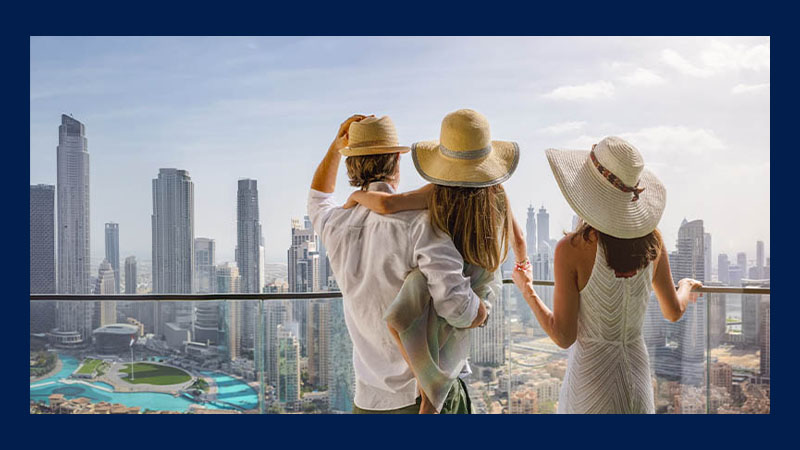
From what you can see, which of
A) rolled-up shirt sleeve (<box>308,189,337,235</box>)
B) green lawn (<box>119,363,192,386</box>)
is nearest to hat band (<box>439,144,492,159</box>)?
rolled-up shirt sleeve (<box>308,189,337,235</box>)

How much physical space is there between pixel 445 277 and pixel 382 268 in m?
0.23

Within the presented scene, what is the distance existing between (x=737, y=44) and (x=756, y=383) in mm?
1971

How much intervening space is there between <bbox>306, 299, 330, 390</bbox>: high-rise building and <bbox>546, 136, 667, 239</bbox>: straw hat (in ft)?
4.42

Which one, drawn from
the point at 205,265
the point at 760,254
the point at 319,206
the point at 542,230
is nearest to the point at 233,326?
the point at 205,265

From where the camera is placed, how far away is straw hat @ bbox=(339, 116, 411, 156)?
1910 millimetres

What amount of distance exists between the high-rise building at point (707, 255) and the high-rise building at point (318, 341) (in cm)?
203

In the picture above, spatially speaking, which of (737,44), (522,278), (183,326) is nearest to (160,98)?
(183,326)

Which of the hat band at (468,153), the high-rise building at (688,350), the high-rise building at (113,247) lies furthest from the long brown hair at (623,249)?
the high-rise building at (113,247)

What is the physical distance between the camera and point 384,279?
1.75m

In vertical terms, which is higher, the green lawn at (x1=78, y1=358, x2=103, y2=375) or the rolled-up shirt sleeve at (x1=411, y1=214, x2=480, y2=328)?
the rolled-up shirt sleeve at (x1=411, y1=214, x2=480, y2=328)

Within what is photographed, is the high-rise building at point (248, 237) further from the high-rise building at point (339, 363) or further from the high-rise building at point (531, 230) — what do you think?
the high-rise building at point (531, 230)

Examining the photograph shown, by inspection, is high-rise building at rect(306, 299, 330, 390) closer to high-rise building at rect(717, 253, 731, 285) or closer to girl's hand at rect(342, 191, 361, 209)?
girl's hand at rect(342, 191, 361, 209)

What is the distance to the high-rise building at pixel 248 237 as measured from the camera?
11.0ft

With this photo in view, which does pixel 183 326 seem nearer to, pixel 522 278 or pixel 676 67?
pixel 522 278
